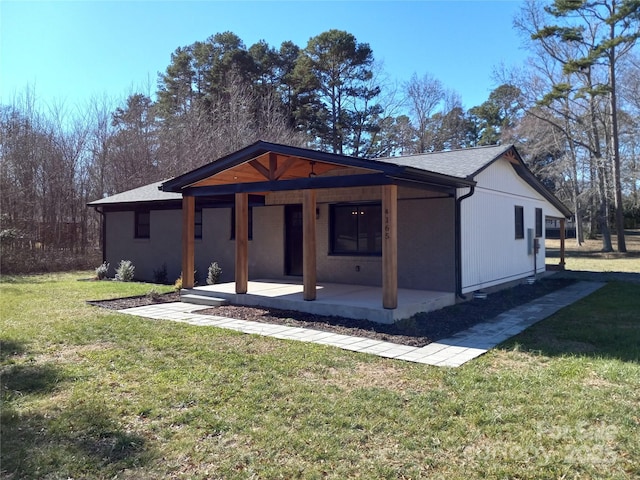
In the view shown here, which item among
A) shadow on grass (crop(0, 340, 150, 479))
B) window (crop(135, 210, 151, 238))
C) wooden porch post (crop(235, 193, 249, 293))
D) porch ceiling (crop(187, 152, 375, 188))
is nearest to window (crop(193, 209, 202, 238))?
window (crop(135, 210, 151, 238))

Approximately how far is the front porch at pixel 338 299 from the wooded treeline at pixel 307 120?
1117cm

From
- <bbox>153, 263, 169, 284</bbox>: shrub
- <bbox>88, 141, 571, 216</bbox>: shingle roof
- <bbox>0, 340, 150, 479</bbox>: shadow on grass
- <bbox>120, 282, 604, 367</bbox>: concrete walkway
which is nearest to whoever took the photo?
<bbox>0, 340, 150, 479</bbox>: shadow on grass

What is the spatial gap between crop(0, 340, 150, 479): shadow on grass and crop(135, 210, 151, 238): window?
11.1 meters

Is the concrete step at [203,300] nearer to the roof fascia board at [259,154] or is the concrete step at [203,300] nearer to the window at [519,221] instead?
the roof fascia board at [259,154]

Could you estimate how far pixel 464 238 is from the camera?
9.56 metres

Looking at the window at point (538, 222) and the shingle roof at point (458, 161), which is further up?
the shingle roof at point (458, 161)

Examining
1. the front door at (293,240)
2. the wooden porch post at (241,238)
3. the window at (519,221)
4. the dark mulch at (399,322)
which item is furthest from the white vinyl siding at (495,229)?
the wooden porch post at (241,238)

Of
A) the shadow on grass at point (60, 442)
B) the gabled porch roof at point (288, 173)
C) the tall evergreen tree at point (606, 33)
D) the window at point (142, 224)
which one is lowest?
the shadow on grass at point (60, 442)

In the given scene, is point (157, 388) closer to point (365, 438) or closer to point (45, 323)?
point (365, 438)

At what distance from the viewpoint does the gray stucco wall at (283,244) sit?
948 centimetres

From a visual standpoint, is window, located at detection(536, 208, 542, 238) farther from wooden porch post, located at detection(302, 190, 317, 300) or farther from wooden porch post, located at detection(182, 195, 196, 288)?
wooden porch post, located at detection(182, 195, 196, 288)

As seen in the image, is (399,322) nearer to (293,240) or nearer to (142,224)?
(293,240)

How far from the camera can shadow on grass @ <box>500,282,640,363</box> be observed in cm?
570

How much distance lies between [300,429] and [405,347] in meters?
2.77
